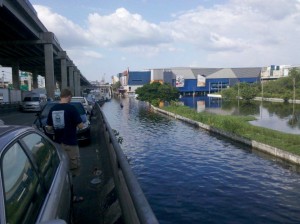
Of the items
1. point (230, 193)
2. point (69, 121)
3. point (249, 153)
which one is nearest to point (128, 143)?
point (249, 153)

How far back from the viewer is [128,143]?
3067cm

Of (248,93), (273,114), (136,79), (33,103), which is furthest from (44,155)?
(136,79)

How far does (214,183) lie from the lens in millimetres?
18109

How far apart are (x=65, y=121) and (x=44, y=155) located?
2.38m

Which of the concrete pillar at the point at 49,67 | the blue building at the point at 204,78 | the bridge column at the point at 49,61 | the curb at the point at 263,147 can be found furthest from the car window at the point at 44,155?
the blue building at the point at 204,78

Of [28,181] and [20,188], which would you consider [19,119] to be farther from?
[20,188]

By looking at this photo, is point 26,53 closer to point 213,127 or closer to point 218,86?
point 213,127

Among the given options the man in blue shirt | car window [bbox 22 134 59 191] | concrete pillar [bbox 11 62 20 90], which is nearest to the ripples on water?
the man in blue shirt

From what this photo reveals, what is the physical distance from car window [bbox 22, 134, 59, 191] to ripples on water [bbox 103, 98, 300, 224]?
377 inches

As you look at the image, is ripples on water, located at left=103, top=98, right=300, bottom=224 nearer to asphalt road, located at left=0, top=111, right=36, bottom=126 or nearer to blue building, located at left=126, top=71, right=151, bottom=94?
asphalt road, located at left=0, top=111, right=36, bottom=126

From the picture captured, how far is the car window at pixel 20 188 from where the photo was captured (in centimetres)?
239

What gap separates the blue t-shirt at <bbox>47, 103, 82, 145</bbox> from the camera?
6316 millimetres

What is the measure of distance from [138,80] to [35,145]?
160m

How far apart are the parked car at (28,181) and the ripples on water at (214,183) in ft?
32.9
